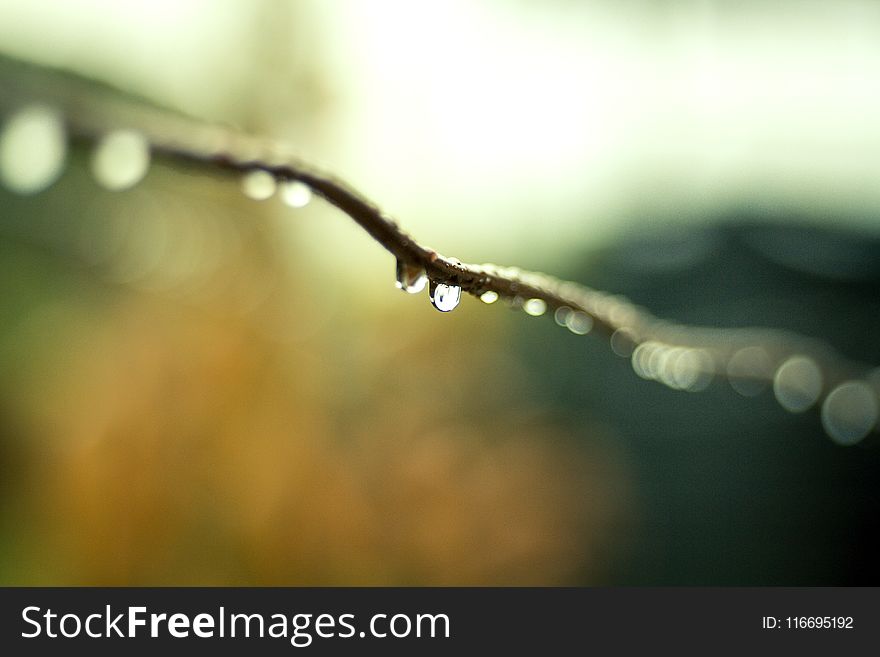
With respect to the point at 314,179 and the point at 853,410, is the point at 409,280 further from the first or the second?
the point at 853,410

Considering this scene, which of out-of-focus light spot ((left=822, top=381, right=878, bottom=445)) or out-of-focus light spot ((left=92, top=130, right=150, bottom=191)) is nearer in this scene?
out-of-focus light spot ((left=92, top=130, right=150, bottom=191))

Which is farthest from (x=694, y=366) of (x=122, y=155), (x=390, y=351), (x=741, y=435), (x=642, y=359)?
(x=741, y=435)

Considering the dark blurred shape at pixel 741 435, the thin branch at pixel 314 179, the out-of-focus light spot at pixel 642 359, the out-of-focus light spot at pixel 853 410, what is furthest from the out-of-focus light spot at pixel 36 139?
the dark blurred shape at pixel 741 435

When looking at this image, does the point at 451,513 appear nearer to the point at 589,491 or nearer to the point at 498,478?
the point at 498,478

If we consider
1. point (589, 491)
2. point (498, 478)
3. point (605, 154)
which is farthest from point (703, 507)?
point (605, 154)

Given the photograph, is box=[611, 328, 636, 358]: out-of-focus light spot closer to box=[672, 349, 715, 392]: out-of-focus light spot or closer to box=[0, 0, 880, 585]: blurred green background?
box=[672, 349, 715, 392]: out-of-focus light spot

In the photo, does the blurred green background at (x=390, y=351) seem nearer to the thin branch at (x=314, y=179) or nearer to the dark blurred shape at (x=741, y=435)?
the dark blurred shape at (x=741, y=435)

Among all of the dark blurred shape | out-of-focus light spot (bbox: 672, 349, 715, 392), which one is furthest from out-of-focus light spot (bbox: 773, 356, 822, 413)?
the dark blurred shape
